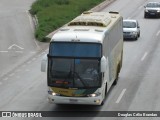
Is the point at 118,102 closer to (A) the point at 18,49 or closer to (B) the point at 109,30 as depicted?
(B) the point at 109,30

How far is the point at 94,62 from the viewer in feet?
71.9

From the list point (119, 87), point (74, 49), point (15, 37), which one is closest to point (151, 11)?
point (15, 37)

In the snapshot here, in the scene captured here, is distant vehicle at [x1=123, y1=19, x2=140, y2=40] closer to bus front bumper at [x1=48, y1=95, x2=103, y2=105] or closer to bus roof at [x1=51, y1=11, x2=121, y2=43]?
bus roof at [x1=51, y1=11, x2=121, y2=43]

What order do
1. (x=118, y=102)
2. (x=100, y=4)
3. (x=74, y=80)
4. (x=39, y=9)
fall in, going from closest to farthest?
(x=74, y=80), (x=118, y=102), (x=39, y=9), (x=100, y=4)

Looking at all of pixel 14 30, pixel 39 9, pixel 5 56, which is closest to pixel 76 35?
pixel 5 56

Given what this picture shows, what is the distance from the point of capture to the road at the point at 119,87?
23.5 m

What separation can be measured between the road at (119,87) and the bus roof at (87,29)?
3153mm

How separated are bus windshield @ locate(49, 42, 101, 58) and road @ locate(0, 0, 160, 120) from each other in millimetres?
2609

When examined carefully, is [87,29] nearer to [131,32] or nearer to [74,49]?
[74,49]

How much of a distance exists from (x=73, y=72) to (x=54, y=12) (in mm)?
33961

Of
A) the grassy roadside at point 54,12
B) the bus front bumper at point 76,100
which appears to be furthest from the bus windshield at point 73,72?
the grassy roadside at point 54,12

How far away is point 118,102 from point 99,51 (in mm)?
3151

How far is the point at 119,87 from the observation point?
27.2 m

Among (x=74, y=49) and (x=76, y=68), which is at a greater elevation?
(x=74, y=49)
